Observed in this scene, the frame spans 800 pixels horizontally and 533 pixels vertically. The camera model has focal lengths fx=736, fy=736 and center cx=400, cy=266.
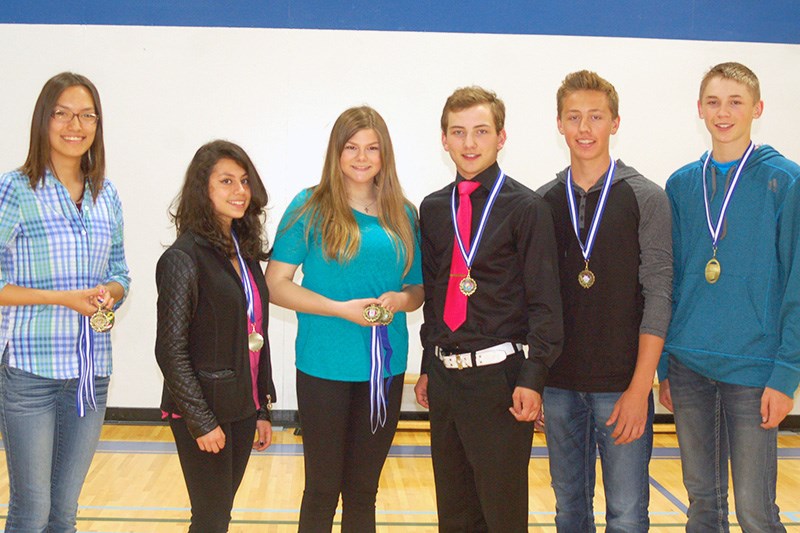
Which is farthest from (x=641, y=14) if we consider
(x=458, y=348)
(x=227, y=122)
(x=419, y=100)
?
(x=458, y=348)

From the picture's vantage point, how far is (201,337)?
2.37 m

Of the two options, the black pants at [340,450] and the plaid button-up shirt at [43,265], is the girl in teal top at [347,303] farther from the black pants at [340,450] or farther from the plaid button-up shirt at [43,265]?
the plaid button-up shirt at [43,265]

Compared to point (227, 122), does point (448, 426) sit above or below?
below

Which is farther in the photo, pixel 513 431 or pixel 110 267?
pixel 110 267

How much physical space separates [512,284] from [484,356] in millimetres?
259

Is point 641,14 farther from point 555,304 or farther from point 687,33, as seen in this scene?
point 555,304

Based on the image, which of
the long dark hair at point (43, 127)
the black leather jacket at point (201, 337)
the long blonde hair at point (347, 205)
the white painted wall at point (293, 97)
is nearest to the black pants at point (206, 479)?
the black leather jacket at point (201, 337)

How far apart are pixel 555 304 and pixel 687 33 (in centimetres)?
439

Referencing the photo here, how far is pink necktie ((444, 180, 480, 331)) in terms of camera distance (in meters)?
2.48

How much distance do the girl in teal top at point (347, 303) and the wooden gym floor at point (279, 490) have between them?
54.1 inches

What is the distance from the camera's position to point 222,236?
2.48 meters

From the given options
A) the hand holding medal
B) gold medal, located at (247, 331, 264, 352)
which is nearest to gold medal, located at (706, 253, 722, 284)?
gold medal, located at (247, 331, 264, 352)

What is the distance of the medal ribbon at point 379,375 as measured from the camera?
258 centimetres

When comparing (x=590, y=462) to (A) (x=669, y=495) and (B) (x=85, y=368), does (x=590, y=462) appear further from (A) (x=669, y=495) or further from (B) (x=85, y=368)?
(A) (x=669, y=495)
